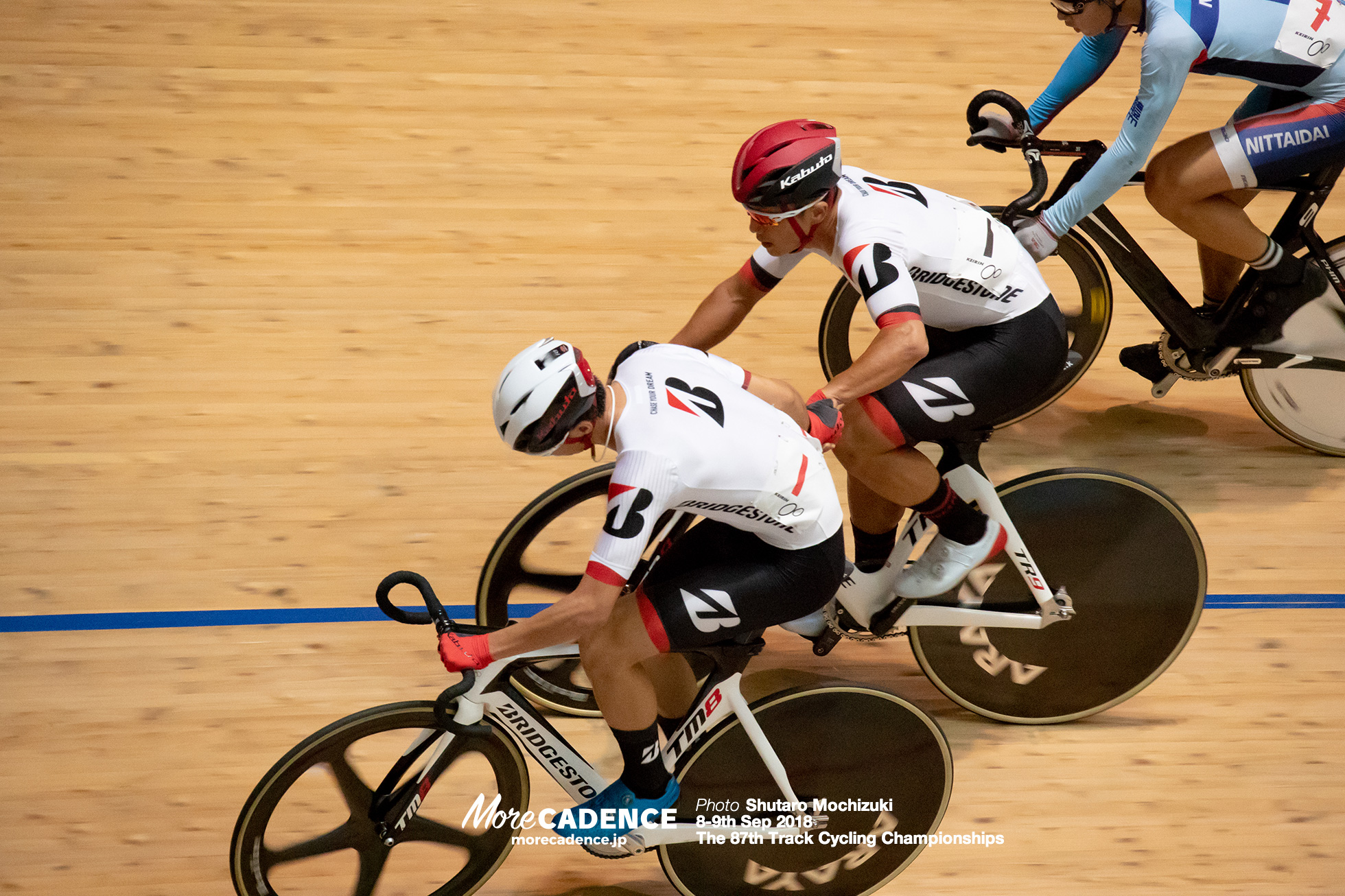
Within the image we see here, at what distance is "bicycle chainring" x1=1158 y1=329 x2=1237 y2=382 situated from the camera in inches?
150

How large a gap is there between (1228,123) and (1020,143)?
0.63 metres

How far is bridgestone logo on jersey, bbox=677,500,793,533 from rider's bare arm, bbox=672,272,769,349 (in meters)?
0.76

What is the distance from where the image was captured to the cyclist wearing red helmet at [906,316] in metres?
2.60

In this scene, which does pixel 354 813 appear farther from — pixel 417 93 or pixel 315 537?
pixel 417 93

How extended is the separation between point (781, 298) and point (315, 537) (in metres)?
2.04

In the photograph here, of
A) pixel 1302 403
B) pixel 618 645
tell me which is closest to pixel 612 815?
pixel 618 645

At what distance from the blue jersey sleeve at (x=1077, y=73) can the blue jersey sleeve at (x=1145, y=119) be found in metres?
0.33

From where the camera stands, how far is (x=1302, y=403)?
3.99 m

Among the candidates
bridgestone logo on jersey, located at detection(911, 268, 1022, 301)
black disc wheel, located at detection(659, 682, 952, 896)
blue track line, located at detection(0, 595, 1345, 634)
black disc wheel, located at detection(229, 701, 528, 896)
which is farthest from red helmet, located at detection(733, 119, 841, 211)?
blue track line, located at detection(0, 595, 1345, 634)

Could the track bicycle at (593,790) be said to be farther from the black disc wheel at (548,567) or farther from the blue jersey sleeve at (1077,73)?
the blue jersey sleeve at (1077,73)

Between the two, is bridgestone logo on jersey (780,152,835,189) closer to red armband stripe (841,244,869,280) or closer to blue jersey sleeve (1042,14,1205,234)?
red armband stripe (841,244,869,280)

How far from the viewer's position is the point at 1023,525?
2.92 m

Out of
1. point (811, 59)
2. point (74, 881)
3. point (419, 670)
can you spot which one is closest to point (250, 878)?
point (74, 881)

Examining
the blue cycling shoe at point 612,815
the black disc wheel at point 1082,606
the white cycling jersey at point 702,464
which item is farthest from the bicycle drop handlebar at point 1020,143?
the blue cycling shoe at point 612,815
